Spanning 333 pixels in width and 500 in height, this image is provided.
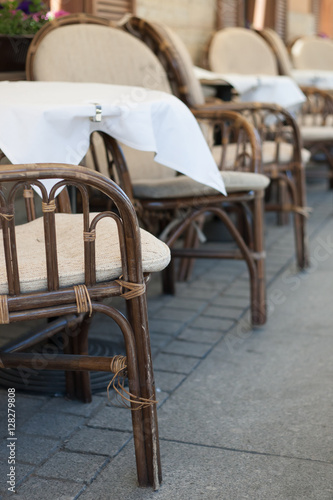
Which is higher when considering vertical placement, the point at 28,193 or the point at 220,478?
the point at 28,193

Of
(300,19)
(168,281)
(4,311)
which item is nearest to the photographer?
(4,311)

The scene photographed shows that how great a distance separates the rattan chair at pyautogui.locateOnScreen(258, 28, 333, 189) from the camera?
4.03 m

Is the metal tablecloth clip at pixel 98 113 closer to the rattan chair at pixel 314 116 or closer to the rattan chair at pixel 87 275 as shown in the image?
the rattan chair at pixel 87 275

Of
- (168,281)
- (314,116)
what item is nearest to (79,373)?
(168,281)

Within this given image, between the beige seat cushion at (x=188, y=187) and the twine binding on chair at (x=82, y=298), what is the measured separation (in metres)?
0.99

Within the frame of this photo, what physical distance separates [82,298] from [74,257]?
4.3 inches

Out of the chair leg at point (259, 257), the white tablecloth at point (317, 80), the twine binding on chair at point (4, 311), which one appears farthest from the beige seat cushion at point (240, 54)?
the twine binding on chair at point (4, 311)

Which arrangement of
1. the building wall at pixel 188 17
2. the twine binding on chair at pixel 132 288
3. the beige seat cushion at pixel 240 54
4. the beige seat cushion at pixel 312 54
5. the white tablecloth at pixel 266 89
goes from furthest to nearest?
1. the beige seat cushion at pixel 312 54
2. the beige seat cushion at pixel 240 54
3. the building wall at pixel 188 17
4. the white tablecloth at pixel 266 89
5. the twine binding on chair at pixel 132 288

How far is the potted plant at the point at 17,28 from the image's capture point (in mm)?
2363

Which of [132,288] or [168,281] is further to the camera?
[168,281]

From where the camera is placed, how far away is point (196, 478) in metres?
1.45

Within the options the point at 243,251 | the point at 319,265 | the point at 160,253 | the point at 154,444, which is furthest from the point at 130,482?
the point at 319,265

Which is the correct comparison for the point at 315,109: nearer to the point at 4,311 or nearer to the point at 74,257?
the point at 74,257

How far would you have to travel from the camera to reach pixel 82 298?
Result: 4.18 ft
